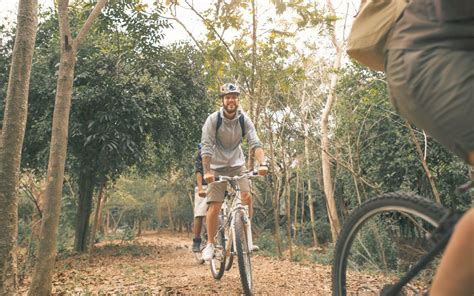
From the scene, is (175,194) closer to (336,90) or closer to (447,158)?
(336,90)

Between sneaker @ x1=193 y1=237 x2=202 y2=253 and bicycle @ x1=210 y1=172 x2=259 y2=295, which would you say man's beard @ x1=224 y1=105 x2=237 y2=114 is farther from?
sneaker @ x1=193 y1=237 x2=202 y2=253

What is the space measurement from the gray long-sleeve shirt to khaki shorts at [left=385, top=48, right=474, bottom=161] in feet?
11.7

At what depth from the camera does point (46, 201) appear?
16.2 feet

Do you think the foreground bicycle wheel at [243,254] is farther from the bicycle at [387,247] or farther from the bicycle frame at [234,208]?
the bicycle at [387,247]

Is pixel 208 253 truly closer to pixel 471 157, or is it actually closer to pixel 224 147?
pixel 224 147

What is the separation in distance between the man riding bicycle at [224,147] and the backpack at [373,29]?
312cm

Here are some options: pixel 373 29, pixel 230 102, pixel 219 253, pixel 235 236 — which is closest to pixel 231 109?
pixel 230 102

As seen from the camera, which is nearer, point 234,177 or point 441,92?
point 441,92

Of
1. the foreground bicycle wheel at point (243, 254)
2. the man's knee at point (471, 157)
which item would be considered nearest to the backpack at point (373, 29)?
the man's knee at point (471, 157)

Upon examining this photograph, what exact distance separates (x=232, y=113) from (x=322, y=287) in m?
2.54

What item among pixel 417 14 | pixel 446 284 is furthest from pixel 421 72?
pixel 446 284

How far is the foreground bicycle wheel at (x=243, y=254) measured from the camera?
4281 mm

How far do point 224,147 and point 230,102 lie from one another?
2.06 feet

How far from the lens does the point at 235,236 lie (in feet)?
14.7
